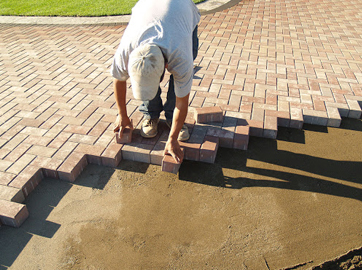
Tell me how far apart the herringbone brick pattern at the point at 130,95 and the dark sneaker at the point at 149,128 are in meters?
0.11

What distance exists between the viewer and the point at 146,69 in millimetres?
2205

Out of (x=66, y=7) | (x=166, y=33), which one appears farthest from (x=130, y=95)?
(x=66, y=7)

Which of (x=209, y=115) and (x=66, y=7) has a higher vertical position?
(x=209, y=115)

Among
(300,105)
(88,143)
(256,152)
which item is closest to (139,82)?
(88,143)

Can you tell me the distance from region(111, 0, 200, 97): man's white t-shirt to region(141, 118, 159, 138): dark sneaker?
3.07 ft

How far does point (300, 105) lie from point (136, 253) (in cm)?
294

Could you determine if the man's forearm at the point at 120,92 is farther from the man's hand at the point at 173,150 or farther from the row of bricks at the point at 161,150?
the man's hand at the point at 173,150

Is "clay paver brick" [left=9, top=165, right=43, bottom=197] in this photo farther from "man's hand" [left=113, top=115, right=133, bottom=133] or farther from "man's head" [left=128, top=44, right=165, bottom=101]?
"man's head" [left=128, top=44, right=165, bottom=101]

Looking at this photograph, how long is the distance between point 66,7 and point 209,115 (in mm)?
7168

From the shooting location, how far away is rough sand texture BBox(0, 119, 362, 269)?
2.45 metres

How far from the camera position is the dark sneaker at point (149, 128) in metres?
3.51

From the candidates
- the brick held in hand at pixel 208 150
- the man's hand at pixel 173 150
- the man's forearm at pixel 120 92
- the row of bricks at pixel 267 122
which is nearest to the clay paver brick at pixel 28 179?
the row of bricks at pixel 267 122

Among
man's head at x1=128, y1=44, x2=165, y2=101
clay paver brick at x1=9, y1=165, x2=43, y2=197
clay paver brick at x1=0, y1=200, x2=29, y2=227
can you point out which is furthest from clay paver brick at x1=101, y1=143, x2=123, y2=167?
man's head at x1=128, y1=44, x2=165, y2=101

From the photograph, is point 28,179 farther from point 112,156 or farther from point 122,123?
point 122,123
